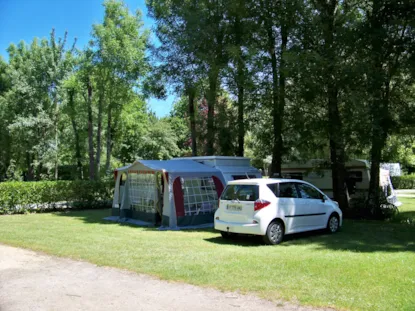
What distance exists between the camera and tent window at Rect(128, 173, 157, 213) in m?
13.4

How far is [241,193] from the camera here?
952cm

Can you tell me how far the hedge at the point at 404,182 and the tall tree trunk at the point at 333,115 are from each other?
24231mm

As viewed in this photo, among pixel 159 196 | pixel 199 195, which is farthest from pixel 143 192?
pixel 199 195

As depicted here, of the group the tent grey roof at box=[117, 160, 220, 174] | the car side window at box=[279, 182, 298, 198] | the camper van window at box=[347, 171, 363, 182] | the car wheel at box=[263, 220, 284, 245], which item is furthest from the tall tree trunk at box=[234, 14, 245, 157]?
the car wheel at box=[263, 220, 284, 245]

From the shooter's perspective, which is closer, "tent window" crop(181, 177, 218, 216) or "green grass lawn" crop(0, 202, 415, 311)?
"green grass lawn" crop(0, 202, 415, 311)

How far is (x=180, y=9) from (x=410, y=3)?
8.91 metres

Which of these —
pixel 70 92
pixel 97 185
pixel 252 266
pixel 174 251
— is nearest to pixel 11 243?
pixel 174 251

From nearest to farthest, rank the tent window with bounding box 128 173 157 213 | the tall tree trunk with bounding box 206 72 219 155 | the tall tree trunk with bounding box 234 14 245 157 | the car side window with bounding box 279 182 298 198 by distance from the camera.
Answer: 1. the car side window with bounding box 279 182 298 198
2. the tent window with bounding box 128 173 157 213
3. the tall tree trunk with bounding box 234 14 245 157
4. the tall tree trunk with bounding box 206 72 219 155

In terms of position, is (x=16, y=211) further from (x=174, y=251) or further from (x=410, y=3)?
(x=410, y=3)

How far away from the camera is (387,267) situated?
6488 mm

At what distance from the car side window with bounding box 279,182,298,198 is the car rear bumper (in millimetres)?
1145

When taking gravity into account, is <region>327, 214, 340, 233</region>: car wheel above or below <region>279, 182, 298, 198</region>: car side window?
below

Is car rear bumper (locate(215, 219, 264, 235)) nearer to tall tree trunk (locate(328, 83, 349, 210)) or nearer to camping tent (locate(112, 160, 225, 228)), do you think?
camping tent (locate(112, 160, 225, 228))

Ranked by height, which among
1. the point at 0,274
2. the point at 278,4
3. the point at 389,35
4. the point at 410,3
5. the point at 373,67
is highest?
→ the point at 278,4
